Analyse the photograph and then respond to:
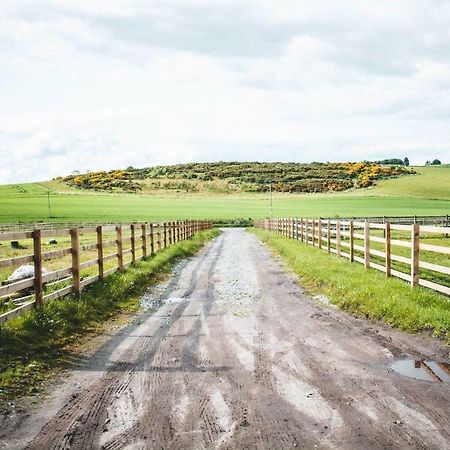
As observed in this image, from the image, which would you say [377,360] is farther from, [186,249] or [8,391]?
[186,249]

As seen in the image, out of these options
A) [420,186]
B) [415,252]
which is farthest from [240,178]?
[415,252]

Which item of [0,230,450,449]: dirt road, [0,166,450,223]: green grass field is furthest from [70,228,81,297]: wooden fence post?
[0,166,450,223]: green grass field

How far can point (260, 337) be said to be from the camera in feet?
26.0

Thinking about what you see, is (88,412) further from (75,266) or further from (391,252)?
(391,252)

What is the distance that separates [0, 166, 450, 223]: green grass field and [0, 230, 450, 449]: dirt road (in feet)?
225

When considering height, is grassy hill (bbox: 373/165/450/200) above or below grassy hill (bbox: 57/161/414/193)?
below

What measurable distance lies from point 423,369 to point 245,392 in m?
2.39

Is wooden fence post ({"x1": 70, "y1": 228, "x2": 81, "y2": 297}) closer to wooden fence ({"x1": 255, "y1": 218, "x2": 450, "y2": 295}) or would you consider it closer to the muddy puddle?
the muddy puddle

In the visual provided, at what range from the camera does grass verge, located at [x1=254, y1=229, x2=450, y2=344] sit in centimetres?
820

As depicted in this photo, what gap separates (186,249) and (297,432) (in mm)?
20274

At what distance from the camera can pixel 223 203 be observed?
108 m

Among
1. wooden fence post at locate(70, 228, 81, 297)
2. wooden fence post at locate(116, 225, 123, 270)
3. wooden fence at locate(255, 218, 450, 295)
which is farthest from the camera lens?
wooden fence post at locate(116, 225, 123, 270)

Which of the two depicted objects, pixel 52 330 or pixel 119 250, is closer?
pixel 52 330

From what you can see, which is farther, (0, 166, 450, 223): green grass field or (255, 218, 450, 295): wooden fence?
(0, 166, 450, 223): green grass field
